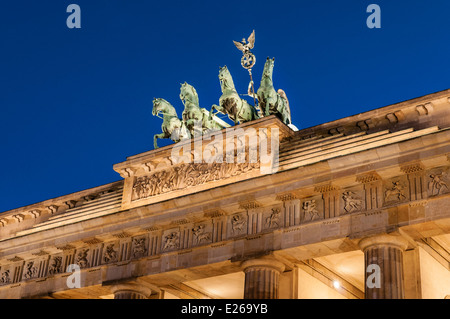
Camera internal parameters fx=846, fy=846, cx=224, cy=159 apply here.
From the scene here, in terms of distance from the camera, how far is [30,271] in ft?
112

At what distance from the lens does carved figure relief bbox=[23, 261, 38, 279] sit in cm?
3384

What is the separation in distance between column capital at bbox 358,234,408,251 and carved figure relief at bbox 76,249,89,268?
11.5 metres

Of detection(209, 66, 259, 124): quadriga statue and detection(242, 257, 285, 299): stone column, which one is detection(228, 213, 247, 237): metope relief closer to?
detection(242, 257, 285, 299): stone column

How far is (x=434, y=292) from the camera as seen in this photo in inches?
1078

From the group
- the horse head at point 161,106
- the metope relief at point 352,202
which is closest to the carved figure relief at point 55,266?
the horse head at point 161,106

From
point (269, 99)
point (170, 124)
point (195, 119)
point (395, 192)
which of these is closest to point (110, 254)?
point (170, 124)

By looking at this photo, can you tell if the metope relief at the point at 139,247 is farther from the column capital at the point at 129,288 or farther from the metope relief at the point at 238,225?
the metope relief at the point at 238,225

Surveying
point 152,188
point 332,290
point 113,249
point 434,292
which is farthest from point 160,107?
point 434,292

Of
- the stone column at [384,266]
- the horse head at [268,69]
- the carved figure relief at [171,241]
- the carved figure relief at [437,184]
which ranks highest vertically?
the horse head at [268,69]

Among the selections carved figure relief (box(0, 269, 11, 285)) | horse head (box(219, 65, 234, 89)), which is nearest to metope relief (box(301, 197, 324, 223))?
horse head (box(219, 65, 234, 89))

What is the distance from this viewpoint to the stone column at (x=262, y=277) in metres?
27.8

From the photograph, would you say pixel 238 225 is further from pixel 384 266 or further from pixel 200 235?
pixel 384 266

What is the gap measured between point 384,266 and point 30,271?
15294 mm

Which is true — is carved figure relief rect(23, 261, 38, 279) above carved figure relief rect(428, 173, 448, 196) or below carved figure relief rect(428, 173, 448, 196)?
below
